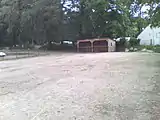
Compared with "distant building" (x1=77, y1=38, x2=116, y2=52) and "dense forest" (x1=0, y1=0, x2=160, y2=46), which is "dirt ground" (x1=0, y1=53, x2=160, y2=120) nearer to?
"distant building" (x1=77, y1=38, x2=116, y2=52)

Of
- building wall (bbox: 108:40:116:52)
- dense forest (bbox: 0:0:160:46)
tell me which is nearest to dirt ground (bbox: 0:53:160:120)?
building wall (bbox: 108:40:116:52)

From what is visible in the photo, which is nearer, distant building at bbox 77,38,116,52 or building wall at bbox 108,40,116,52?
distant building at bbox 77,38,116,52

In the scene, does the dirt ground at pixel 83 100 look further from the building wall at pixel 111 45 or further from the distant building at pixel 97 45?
the building wall at pixel 111 45

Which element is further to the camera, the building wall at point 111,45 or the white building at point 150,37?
the white building at point 150,37

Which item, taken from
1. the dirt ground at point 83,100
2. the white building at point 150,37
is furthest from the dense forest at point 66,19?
the dirt ground at point 83,100

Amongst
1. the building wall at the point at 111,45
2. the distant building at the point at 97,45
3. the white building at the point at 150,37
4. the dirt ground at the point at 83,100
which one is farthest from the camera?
the white building at the point at 150,37

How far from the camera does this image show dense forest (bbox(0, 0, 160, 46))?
38.6 metres

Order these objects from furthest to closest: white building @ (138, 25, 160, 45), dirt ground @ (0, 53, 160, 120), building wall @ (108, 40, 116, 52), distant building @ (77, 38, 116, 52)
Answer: white building @ (138, 25, 160, 45) → building wall @ (108, 40, 116, 52) → distant building @ (77, 38, 116, 52) → dirt ground @ (0, 53, 160, 120)

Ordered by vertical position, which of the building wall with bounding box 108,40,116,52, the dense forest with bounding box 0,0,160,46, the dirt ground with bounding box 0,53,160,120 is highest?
the dense forest with bounding box 0,0,160,46

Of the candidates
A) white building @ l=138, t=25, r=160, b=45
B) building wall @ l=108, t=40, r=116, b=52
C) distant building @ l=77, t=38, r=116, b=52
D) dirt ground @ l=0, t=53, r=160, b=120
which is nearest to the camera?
dirt ground @ l=0, t=53, r=160, b=120

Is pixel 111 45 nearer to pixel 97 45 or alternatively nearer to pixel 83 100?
pixel 97 45

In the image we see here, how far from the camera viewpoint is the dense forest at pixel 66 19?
38.6 meters

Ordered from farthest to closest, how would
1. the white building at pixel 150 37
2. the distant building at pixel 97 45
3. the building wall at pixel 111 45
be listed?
the white building at pixel 150 37 < the building wall at pixel 111 45 < the distant building at pixel 97 45

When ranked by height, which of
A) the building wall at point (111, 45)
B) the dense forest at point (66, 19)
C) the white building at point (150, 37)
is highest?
the dense forest at point (66, 19)
